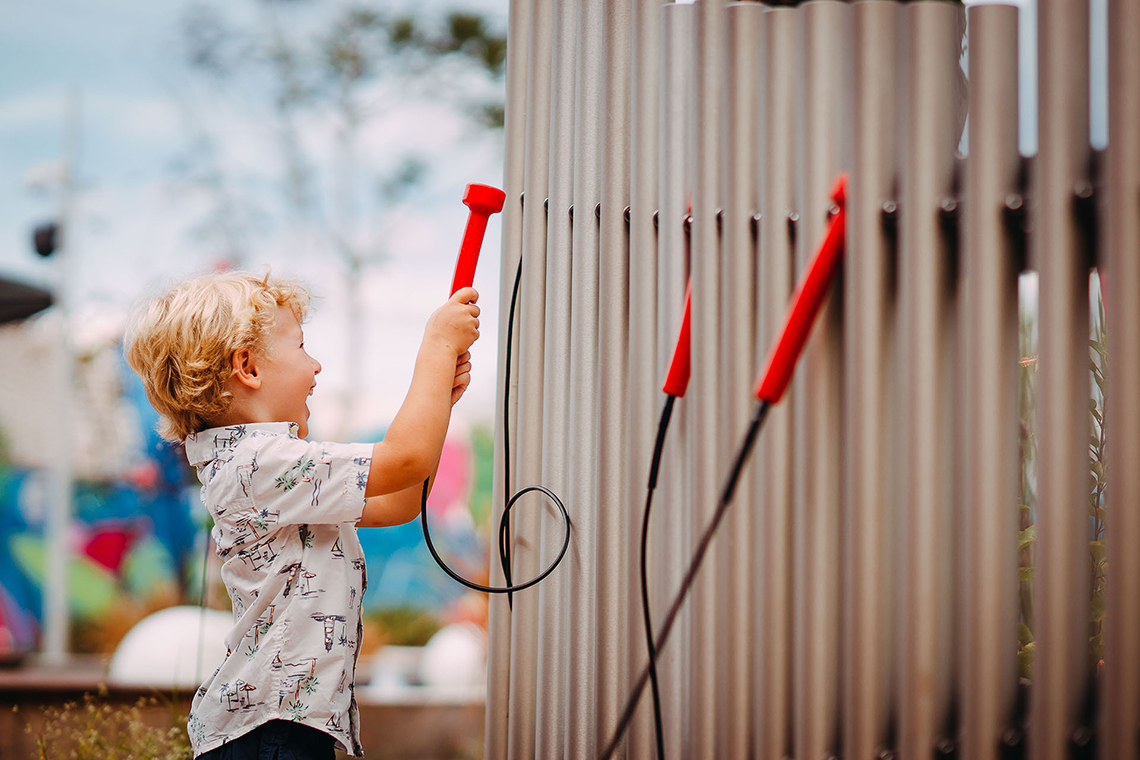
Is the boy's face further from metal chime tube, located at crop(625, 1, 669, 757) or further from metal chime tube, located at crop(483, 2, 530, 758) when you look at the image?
metal chime tube, located at crop(625, 1, 669, 757)

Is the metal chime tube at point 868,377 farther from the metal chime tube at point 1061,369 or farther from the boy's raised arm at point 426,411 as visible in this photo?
the boy's raised arm at point 426,411

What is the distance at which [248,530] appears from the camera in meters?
1.02

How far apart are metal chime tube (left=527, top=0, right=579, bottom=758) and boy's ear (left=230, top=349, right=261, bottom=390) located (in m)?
0.37

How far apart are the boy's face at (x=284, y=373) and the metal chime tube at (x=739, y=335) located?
548mm

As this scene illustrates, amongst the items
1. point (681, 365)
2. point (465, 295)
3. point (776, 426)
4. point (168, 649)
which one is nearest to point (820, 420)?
point (776, 426)

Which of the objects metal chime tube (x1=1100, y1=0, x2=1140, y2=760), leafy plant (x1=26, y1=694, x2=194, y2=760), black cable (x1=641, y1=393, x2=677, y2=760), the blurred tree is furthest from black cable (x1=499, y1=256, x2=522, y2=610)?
the blurred tree

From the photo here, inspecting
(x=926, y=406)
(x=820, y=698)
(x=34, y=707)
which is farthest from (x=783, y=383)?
(x=34, y=707)

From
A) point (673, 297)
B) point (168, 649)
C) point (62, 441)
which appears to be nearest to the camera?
point (673, 297)

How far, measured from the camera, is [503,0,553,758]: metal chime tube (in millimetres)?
998

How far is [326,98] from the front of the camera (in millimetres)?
3850

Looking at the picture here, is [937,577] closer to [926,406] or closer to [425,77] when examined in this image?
[926,406]

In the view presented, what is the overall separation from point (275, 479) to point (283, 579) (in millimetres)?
130

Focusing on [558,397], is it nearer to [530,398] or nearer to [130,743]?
[530,398]

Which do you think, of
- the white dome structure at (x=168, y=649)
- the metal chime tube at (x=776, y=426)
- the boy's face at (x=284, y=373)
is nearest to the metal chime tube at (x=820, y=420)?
the metal chime tube at (x=776, y=426)
